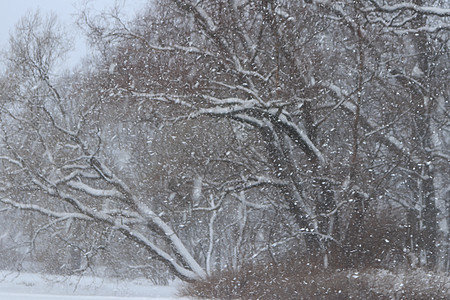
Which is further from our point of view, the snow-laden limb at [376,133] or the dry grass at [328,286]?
the snow-laden limb at [376,133]

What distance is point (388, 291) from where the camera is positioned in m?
8.47

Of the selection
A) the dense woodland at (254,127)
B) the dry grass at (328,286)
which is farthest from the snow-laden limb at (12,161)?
the dry grass at (328,286)

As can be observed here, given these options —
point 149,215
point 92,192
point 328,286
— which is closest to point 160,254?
point 149,215

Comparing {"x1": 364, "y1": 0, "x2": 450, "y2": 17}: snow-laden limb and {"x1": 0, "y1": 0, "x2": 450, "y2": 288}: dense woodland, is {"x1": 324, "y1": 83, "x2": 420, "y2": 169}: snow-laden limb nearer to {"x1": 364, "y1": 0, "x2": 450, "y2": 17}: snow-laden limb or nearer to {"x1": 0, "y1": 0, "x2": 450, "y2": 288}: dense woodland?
{"x1": 0, "y1": 0, "x2": 450, "y2": 288}: dense woodland

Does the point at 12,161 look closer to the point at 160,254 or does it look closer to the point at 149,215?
the point at 149,215

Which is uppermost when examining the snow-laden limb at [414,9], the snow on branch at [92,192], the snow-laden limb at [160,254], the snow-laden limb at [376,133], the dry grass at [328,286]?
the snow-laden limb at [414,9]

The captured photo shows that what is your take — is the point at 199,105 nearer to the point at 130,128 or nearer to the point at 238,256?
the point at 238,256

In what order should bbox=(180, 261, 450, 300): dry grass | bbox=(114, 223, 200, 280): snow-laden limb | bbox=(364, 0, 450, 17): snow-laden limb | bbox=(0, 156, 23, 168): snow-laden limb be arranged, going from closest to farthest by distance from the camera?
1. bbox=(180, 261, 450, 300): dry grass
2. bbox=(364, 0, 450, 17): snow-laden limb
3. bbox=(0, 156, 23, 168): snow-laden limb
4. bbox=(114, 223, 200, 280): snow-laden limb

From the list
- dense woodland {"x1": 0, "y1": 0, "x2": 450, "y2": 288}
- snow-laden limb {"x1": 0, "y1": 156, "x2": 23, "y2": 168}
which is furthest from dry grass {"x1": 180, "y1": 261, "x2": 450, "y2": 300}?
snow-laden limb {"x1": 0, "y1": 156, "x2": 23, "y2": 168}

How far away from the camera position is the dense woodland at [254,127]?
41.8 feet

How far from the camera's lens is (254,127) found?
14.5 m

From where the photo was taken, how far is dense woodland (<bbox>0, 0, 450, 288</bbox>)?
12734mm

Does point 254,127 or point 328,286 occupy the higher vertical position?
point 254,127

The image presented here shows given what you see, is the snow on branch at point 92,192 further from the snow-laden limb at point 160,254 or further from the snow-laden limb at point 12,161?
→ the snow-laden limb at point 12,161
